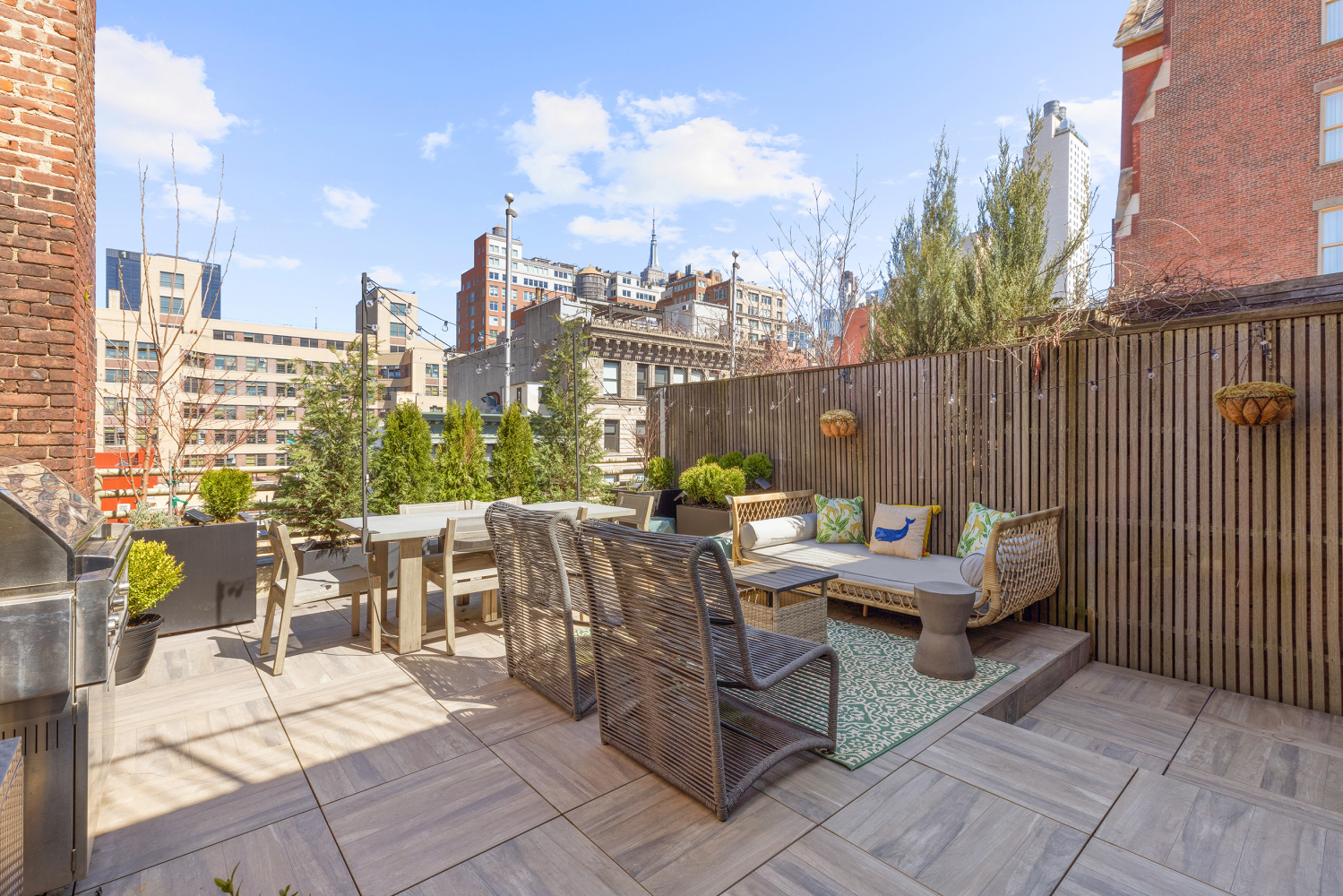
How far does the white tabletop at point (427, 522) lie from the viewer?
3.60 m

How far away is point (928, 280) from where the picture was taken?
7.89m

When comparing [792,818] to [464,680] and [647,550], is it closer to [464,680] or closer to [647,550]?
[647,550]

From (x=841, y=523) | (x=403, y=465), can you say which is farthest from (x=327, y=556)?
(x=841, y=523)

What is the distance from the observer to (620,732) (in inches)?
99.0

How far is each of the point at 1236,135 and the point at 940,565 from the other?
12.3 m

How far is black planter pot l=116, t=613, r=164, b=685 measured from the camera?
307cm

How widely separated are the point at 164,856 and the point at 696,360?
2047 cm

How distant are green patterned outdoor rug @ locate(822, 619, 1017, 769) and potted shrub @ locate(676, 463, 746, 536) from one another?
8.37 feet

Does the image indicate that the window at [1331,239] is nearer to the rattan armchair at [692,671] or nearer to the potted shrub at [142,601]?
the rattan armchair at [692,671]

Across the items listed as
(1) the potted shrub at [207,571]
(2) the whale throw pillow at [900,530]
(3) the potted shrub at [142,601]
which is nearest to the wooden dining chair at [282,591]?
(3) the potted shrub at [142,601]

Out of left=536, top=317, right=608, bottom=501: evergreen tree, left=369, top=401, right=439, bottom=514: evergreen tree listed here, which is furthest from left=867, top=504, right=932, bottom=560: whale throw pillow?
left=369, top=401, right=439, bottom=514: evergreen tree

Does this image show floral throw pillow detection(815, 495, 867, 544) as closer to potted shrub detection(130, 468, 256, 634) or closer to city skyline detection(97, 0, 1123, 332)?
potted shrub detection(130, 468, 256, 634)

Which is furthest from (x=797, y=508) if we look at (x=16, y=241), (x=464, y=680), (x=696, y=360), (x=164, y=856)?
(x=696, y=360)

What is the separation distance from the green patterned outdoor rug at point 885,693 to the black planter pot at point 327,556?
442 cm
